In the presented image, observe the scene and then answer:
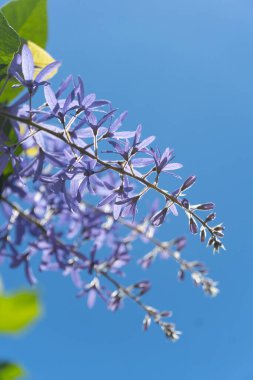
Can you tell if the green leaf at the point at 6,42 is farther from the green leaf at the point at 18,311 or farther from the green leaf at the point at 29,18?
the green leaf at the point at 18,311

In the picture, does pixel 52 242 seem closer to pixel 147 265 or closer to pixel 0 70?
pixel 147 265

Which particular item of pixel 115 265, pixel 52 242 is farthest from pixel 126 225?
pixel 52 242

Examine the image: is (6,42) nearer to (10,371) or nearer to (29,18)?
(29,18)

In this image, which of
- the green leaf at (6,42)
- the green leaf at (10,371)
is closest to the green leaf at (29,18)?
the green leaf at (6,42)

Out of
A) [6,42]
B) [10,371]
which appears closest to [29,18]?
[6,42]

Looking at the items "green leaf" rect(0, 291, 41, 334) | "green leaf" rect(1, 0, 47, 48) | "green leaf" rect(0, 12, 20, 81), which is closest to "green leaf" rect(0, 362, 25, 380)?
"green leaf" rect(0, 291, 41, 334)

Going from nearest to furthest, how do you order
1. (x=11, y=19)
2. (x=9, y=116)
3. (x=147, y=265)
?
(x=9, y=116) < (x=11, y=19) < (x=147, y=265)
